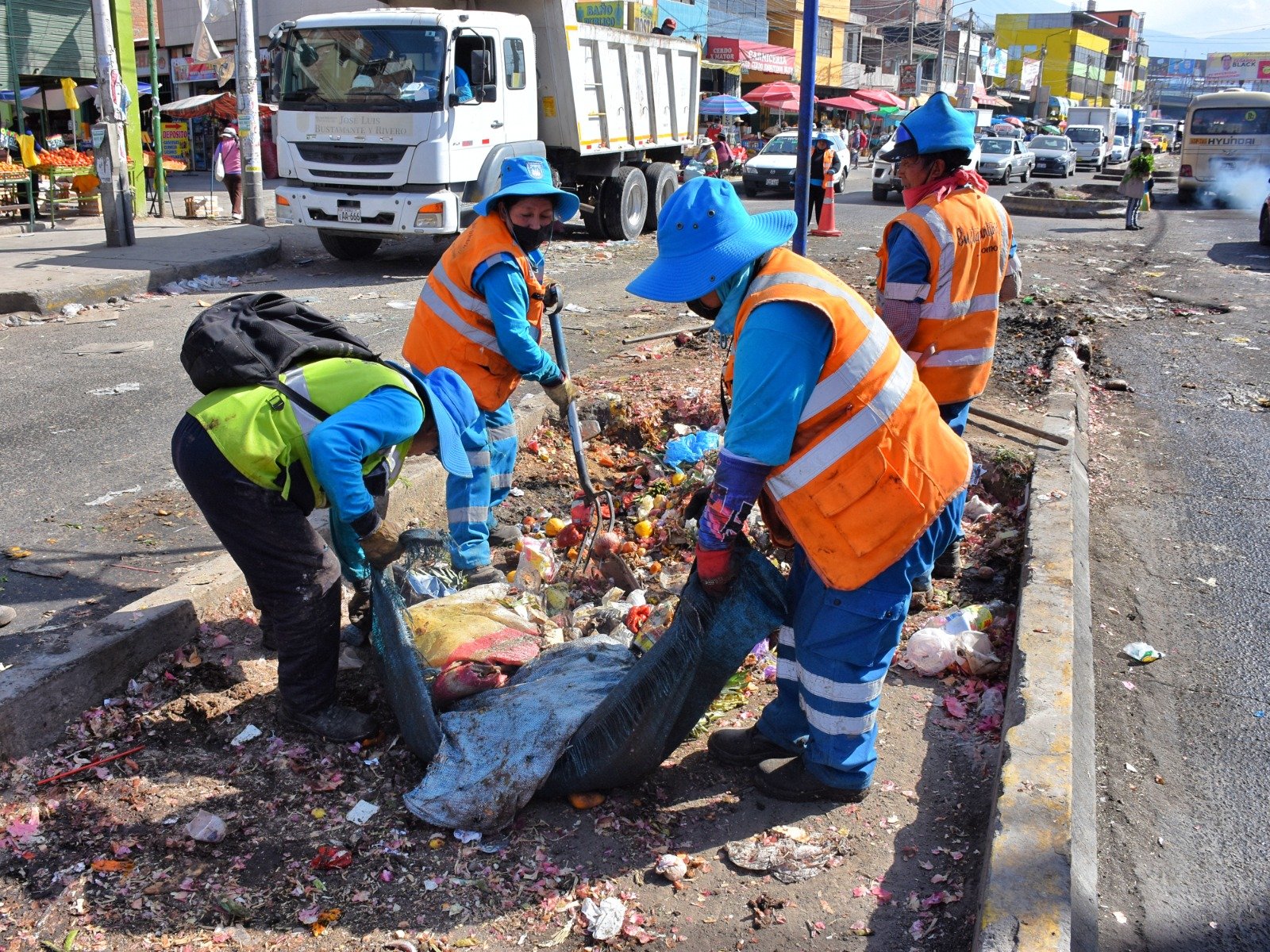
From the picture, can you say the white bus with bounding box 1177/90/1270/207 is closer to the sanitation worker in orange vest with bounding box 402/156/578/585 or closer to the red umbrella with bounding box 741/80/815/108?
the red umbrella with bounding box 741/80/815/108

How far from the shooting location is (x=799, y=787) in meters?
2.78

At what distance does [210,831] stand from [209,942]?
386 mm

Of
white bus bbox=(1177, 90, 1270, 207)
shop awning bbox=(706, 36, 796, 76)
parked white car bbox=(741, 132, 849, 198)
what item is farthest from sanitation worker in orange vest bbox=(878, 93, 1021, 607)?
shop awning bbox=(706, 36, 796, 76)

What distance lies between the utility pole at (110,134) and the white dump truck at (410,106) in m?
1.86

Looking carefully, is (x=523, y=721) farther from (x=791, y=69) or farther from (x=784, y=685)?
(x=791, y=69)

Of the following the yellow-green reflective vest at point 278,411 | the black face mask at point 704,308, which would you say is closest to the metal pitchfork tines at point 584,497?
the yellow-green reflective vest at point 278,411

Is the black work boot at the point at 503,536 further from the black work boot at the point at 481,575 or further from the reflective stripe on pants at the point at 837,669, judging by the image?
the reflective stripe on pants at the point at 837,669

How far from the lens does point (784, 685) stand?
2.99m

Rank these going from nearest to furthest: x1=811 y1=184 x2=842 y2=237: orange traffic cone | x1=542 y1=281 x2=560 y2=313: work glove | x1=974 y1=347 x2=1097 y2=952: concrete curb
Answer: x1=974 y1=347 x2=1097 y2=952: concrete curb
x1=542 y1=281 x2=560 y2=313: work glove
x1=811 y1=184 x2=842 y2=237: orange traffic cone

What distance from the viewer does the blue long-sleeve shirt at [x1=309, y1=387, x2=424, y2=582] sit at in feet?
8.52

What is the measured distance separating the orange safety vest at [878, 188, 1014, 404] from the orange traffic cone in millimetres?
11944

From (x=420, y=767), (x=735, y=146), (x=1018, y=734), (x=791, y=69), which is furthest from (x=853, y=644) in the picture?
(x=791, y=69)

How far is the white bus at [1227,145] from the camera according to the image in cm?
2398

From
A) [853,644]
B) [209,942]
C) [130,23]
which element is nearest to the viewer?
[209,942]
